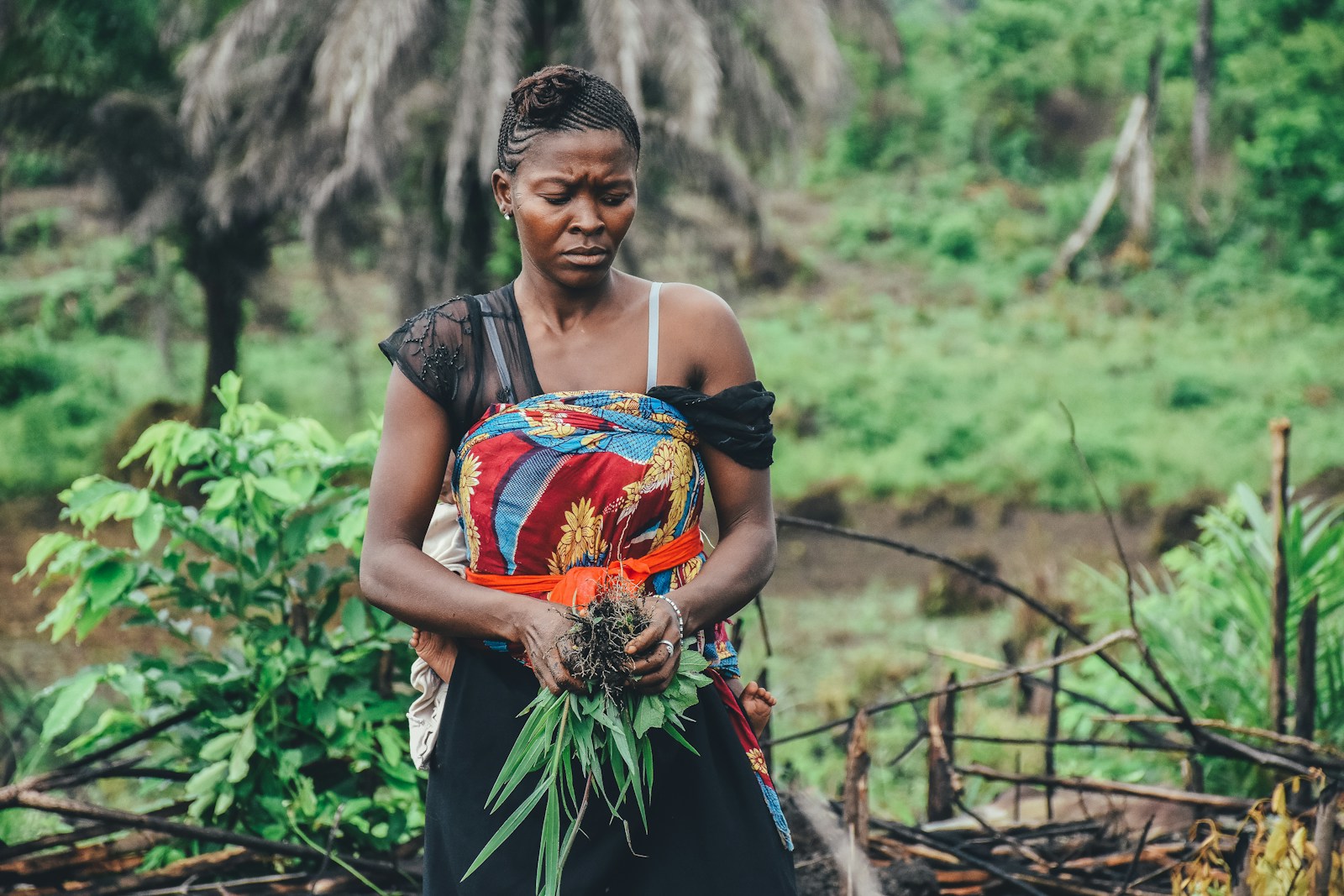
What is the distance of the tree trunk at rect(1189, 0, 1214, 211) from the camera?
1844cm

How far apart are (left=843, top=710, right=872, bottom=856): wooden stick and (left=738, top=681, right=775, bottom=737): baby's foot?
81 cm

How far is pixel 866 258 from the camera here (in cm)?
2030

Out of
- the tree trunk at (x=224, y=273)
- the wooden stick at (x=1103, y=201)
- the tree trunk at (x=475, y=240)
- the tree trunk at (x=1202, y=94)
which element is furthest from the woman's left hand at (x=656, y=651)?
the tree trunk at (x=1202, y=94)

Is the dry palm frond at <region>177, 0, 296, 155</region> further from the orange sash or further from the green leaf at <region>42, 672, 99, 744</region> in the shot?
the orange sash

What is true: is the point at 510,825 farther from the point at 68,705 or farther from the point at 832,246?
the point at 832,246

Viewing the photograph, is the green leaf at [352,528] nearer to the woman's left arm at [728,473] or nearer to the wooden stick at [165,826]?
the wooden stick at [165,826]

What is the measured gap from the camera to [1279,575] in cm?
300

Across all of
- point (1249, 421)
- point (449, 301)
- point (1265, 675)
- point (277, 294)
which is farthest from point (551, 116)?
point (277, 294)

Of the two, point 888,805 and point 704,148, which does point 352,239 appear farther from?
point 888,805

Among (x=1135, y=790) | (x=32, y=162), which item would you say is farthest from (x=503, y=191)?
(x=32, y=162)

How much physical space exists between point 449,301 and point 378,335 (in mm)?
16563

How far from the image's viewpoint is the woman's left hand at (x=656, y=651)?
1562 millimetres

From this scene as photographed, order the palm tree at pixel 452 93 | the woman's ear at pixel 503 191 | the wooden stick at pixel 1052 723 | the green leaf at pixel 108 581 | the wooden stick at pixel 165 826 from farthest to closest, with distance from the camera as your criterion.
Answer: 1. the palm tree at pixel 452 93
2. the wooden stick at pixel 1052 723
3. the green leaf at pixel 108 581
4. the wooden stick at pixel 165 826
5. the woman's ear at pixel 503 191

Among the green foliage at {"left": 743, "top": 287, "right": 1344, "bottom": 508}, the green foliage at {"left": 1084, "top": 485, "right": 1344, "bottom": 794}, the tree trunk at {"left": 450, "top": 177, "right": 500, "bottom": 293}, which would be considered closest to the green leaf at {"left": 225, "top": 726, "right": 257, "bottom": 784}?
the green foliage at {"left": 1084, "top": 485, "right": 1344, "bottom": 794}
